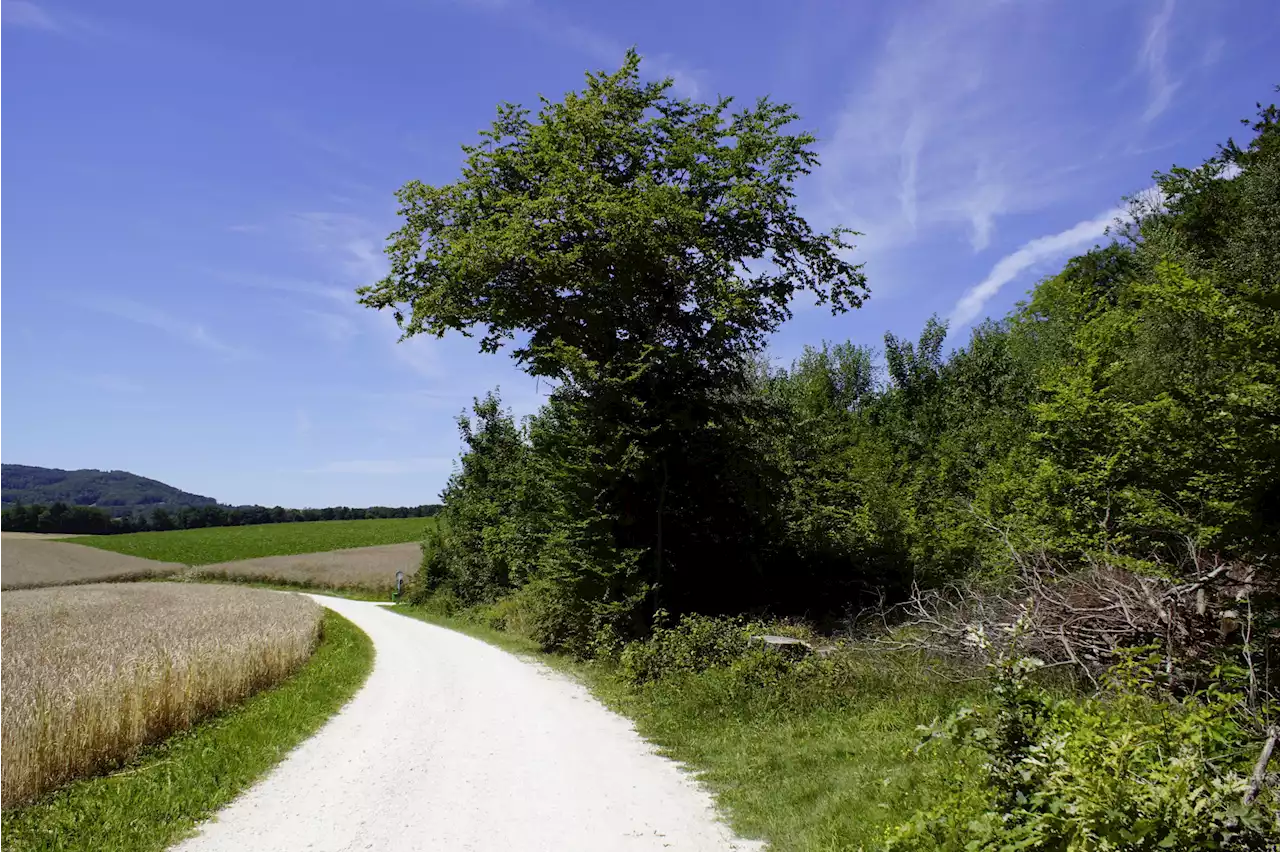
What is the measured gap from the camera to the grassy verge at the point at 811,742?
6008mm

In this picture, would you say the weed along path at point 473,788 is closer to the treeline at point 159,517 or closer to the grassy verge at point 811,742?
the grassy verge at point 811,742

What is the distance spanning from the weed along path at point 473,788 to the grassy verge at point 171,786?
30cm

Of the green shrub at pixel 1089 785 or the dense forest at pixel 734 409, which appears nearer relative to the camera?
the green shrub at pixel 1089 785

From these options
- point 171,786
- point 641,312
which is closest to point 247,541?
point 641,312

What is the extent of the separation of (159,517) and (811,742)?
126734mm

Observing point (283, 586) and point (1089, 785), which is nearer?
point (1089, 785)

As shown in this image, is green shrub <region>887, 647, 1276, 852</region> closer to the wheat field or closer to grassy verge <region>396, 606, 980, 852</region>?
grassy verge <region>396, 606, 980, 852</region>

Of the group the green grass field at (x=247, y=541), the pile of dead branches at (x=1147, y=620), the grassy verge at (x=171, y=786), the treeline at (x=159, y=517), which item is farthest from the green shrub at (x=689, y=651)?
the treeline at (x=159, y=517)

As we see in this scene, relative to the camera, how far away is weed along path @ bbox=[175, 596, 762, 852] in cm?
616

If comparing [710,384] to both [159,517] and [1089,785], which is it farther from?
[159,517]

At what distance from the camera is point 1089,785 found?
11.5 feet

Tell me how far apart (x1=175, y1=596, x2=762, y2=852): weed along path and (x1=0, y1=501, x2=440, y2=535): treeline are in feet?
315

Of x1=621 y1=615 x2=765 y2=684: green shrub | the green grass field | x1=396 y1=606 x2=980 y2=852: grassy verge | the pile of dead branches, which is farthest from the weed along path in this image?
the green grass field

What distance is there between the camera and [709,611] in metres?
17.7
